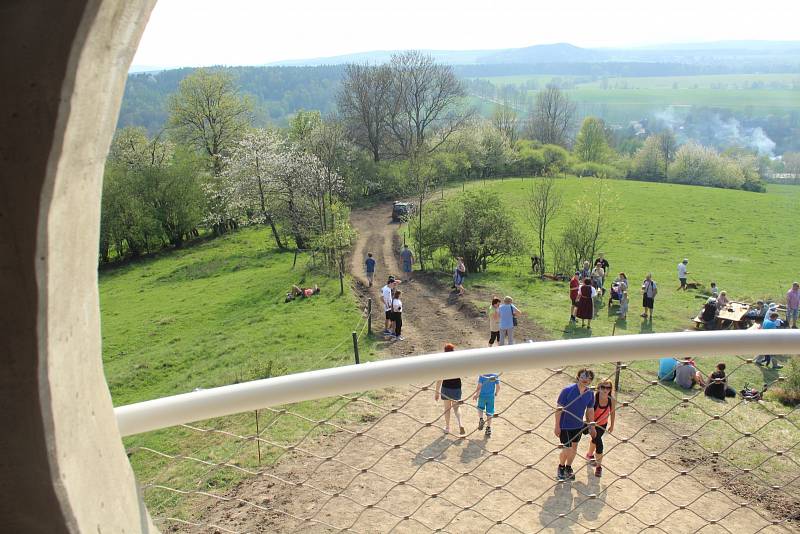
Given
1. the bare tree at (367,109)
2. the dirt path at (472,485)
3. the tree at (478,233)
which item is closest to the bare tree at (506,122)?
the bare tree at (367,109)

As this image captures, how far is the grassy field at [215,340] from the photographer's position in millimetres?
11969

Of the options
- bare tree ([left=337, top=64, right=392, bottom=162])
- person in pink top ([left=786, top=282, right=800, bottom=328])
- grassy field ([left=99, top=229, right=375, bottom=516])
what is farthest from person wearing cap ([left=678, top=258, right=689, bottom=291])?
bare tree ([left=337, top=64, right=392, bottom=162])

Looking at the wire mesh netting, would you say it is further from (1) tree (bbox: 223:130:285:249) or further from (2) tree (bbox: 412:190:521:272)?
(1) tree (bbox: 223:130:285:249)

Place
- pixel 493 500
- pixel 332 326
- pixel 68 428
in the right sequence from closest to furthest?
pixel 68 428
pixel 493 500
pixel 332 326

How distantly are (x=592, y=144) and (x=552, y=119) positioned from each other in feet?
44.3

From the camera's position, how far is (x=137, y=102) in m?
135

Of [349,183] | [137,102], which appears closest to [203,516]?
[349,183]

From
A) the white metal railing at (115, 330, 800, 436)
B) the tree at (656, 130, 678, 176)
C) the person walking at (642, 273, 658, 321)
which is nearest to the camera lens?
the white metal railing at (115, 330, 800, 436)

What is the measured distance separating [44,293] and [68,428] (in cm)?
31

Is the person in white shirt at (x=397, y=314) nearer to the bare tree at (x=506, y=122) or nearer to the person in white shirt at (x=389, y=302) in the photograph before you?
the person in white shirt at (x=389, y=302)

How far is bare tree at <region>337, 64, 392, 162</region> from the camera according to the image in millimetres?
57312

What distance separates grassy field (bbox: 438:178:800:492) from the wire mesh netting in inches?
3.9

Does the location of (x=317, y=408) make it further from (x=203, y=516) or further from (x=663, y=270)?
(x=663, y=270)

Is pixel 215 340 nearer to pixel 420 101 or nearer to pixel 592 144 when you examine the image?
pixel 420 101
